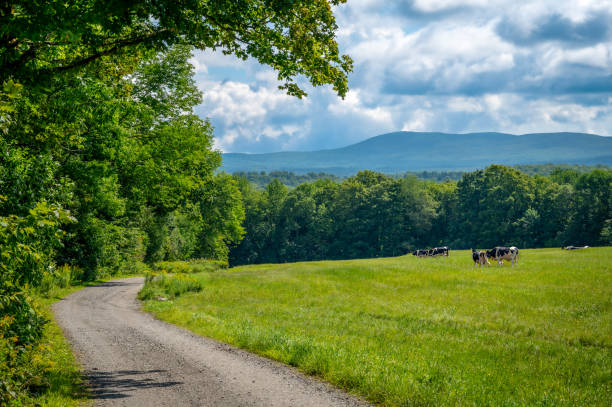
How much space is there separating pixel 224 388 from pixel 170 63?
1365 inches

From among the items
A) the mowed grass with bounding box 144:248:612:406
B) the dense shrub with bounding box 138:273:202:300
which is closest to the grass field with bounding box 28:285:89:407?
the mowed grass with bounding box 144:248:612:406

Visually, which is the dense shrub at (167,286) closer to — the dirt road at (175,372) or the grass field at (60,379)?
the dirt road at (175,372)

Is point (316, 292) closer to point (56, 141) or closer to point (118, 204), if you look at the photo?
point (118, 204)

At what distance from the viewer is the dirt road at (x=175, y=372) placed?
9469mm

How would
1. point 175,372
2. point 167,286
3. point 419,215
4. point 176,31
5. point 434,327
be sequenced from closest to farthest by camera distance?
point 176,31
point 175,372
point 434,327
point 167,286
point 419,215

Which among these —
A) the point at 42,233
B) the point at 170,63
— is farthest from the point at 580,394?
the point at 170,63

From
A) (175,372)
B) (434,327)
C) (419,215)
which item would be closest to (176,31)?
(175,372)

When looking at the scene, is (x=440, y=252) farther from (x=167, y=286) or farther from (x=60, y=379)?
(x=60, y=379)

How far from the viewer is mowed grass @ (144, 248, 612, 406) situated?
10414 millimetres

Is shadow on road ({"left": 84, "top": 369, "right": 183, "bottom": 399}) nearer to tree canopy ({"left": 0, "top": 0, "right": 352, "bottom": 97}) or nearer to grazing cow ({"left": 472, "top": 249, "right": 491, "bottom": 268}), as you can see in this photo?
tree canopy ({"left": 0, "top": 0, "right": 352, "bottom": 97})

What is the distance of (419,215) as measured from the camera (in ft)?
388

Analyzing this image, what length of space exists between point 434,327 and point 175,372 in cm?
1175

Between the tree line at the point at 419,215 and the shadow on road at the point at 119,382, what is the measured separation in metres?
101

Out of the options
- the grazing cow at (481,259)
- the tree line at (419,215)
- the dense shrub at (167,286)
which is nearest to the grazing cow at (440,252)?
the grazing cow at (481,259)
